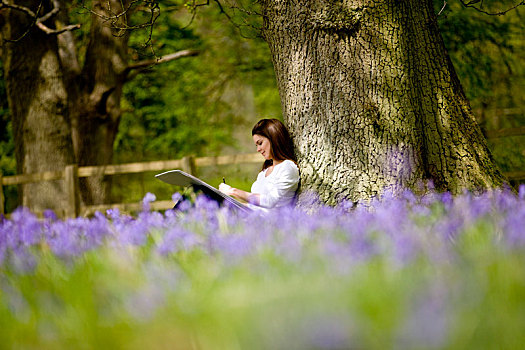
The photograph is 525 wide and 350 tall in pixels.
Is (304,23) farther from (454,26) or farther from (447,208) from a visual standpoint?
(454,26)

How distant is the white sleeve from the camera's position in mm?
4617

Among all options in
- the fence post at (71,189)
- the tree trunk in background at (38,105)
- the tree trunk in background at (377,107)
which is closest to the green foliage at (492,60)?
the tree trunk in background at (377,107)

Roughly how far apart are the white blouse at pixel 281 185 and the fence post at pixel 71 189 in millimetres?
5779

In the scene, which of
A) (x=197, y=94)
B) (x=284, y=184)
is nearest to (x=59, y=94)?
(x=197, y=94)

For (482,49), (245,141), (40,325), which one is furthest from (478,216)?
(245,141)

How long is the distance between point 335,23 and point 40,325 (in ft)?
11.1

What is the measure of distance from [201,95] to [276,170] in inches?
452

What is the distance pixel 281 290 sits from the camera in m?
1.54

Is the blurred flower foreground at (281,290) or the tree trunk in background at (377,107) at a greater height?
the tree trunk in background at (377,107)

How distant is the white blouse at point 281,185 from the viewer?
182 inches

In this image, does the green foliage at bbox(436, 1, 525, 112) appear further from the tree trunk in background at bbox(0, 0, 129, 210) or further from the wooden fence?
the tree trunk in background at bbox(0, 0, 129, 210)

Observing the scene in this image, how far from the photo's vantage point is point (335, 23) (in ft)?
14.5

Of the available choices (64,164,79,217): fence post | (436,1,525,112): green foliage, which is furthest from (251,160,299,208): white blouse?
(436,1,525,112): green foliage

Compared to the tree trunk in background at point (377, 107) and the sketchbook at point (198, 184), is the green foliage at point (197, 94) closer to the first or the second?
the tree trunk in background at point (377, 107)
